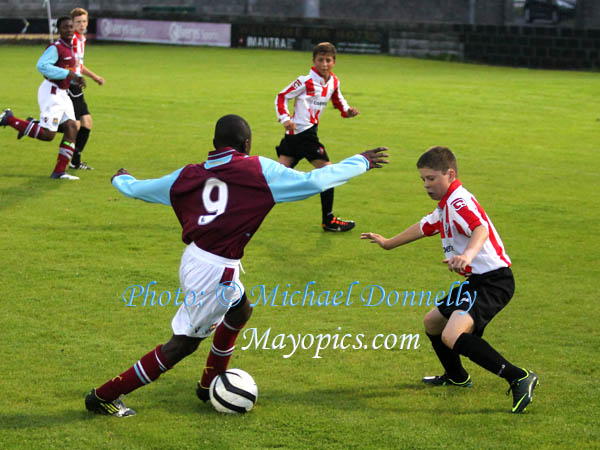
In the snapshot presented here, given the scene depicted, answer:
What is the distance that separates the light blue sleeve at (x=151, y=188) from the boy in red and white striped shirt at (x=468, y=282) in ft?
4.59

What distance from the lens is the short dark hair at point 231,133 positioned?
17.8 feet

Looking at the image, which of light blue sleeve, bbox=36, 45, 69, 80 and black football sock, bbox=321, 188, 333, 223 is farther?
light blue sleeve, bbox=36, 45, 69, 80

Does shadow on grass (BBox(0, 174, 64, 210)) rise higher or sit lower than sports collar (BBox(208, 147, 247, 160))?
lower

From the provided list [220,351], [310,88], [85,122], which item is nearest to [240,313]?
[220,351]

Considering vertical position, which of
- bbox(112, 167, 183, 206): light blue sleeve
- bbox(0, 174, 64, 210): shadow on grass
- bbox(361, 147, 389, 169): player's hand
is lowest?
bbox(0, 174, 64, 210): shadow on grass

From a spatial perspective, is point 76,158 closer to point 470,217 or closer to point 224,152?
point 224,152

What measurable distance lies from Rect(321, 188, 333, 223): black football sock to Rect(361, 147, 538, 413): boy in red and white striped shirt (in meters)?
4.66

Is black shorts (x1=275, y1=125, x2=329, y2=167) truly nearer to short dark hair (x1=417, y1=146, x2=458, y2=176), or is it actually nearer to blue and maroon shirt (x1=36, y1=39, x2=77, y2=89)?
blue and maroon shirt (x1=36, y1=39, x2=77, y2=89)

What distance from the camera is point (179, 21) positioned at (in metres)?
39.2

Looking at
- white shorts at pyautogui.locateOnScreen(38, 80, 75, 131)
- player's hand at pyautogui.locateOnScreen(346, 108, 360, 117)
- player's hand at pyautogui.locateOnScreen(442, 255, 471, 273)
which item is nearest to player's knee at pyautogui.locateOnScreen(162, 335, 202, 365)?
player's hand at pyautogui.locateOnScreen(442, 255, 471, 273)

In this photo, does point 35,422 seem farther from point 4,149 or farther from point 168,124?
point 168,124

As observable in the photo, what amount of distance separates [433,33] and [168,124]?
18.9 meters

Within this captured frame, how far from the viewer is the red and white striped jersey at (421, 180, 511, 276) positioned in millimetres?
5719

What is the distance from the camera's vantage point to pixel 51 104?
43.7 ft
